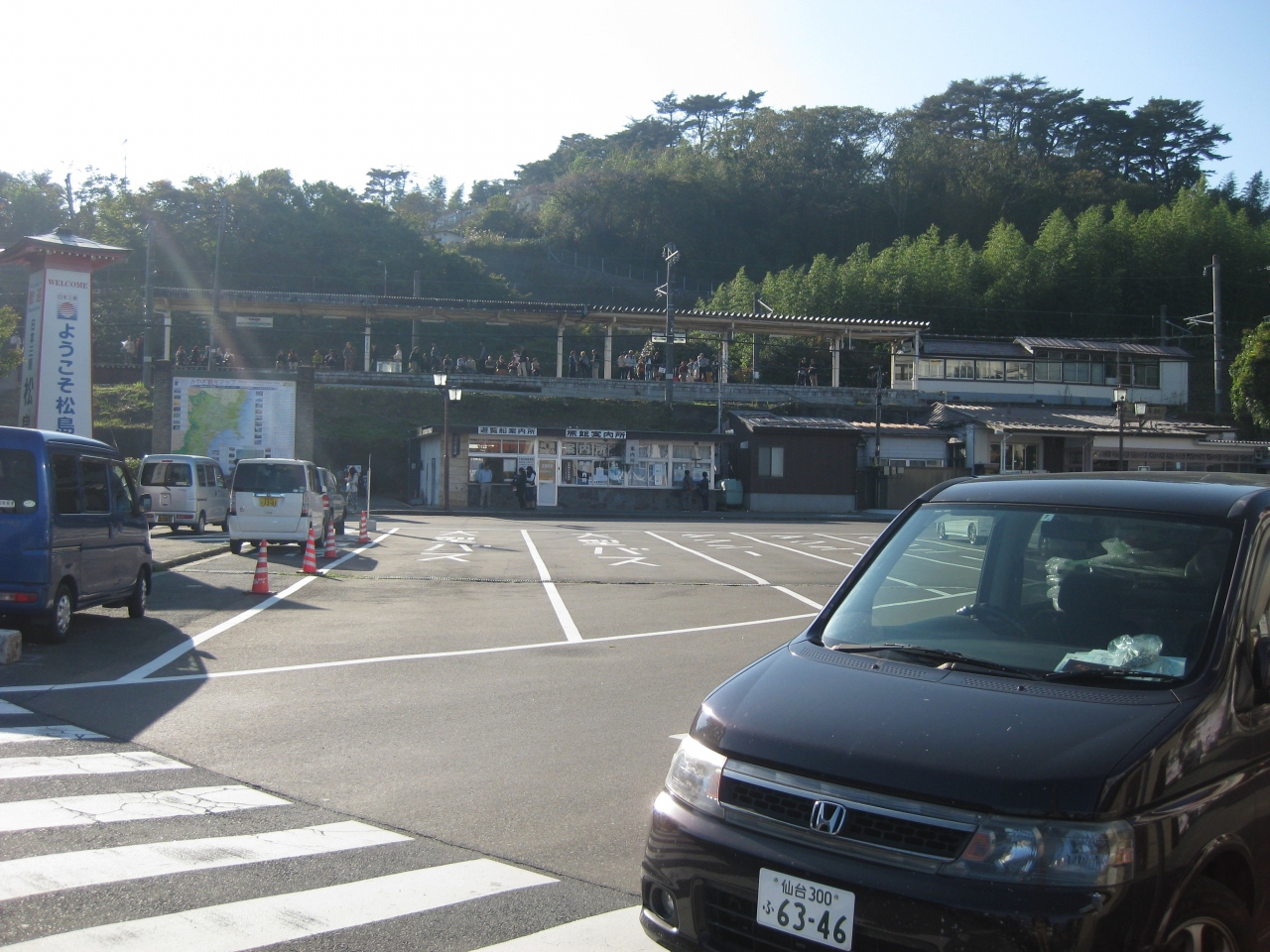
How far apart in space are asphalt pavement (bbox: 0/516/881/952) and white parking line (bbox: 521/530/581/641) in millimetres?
98

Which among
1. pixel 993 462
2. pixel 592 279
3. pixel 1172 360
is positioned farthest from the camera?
pixel 592 279

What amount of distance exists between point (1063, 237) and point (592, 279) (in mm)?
42483

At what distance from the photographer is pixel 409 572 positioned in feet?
57.8

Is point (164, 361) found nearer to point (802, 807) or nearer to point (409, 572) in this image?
point (409, 572)

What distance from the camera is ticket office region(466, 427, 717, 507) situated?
40.3 m

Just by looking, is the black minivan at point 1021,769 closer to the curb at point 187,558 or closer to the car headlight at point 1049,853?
the car headlight at point 1049,853

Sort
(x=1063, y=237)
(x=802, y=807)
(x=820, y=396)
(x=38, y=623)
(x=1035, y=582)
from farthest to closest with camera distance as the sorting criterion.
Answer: (x=1063, y=237) < (x=820, y=396) < (x=38, y=623) < (x=1035, y=582) < (x=802, y=807)

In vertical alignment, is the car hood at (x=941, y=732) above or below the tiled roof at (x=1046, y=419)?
below

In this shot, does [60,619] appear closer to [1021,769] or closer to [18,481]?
[18,481]

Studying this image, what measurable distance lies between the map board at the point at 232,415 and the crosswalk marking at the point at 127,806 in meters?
30.4

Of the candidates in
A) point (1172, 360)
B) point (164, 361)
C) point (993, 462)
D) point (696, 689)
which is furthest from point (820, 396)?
point (696, 689)

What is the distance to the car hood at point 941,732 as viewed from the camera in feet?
9.32

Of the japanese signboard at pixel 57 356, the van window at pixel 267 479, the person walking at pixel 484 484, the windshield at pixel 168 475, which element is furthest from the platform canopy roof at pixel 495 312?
the van window at pixel 267 479

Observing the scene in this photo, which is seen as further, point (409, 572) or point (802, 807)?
point (409, 572)
